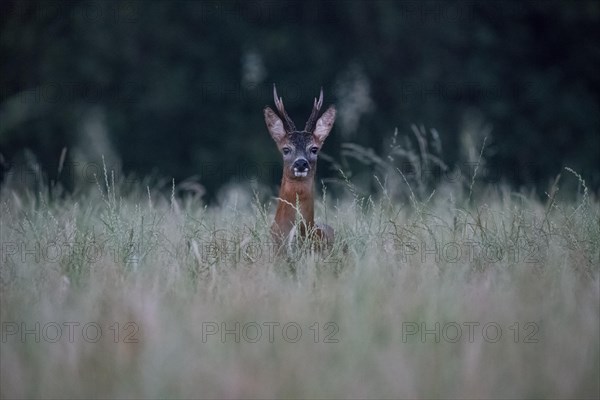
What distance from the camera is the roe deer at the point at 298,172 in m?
5.48

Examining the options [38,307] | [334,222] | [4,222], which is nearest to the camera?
[38,307]

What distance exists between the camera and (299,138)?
6.06 meters

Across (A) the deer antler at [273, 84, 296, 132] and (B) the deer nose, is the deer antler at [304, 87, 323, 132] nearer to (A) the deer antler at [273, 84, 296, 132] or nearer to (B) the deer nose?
(A) the deer antler at [273, 84, 296, 132]

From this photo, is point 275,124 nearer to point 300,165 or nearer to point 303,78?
point 300,165

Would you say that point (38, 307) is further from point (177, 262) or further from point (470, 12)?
point (470, 12)

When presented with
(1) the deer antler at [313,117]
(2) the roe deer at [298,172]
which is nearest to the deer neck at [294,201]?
(2) the roe deer at [298,172]

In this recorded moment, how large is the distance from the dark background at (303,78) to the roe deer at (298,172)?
8124 mm

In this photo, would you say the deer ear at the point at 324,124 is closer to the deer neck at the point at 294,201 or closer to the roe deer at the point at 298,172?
the roe deer at the point at 298,172

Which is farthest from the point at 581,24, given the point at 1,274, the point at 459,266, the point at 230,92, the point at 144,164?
the point at 1,274

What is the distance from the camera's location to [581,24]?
15.0 metres

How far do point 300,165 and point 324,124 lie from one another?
55 cm

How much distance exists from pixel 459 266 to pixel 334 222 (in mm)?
1672

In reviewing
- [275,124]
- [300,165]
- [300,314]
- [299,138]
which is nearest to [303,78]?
[275,124]

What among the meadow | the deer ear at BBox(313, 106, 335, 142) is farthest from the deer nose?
the meadow
